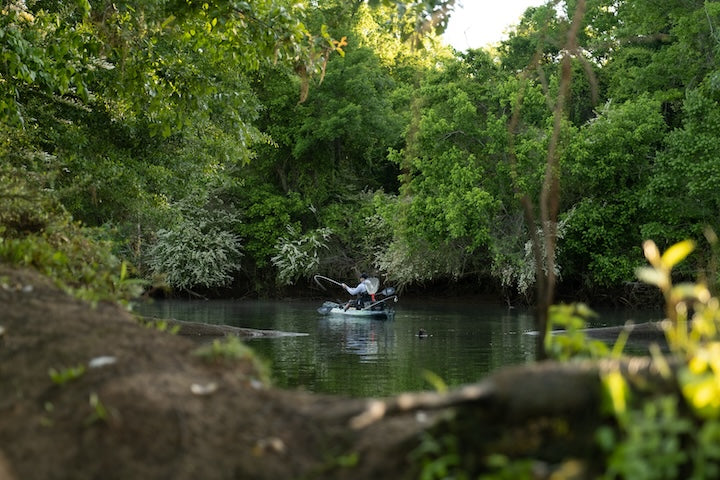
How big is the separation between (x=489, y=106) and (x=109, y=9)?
29.4 meters

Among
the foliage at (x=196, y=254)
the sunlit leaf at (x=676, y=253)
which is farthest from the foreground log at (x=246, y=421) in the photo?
the foliage at (x=196, y=254)

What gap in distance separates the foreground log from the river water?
3.22 m

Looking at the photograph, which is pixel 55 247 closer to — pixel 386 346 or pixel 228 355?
pixel 228 355

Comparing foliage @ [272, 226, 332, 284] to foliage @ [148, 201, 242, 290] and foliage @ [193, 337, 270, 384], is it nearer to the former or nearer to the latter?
foliage @ [148, 201, 242, 290]

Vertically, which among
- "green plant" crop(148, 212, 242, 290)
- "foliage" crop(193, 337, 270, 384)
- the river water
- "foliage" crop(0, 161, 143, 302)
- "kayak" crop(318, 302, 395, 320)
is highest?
"green plant" crop(148, 212, 242, 290)

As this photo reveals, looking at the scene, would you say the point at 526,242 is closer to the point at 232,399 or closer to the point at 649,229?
the point at 649,229

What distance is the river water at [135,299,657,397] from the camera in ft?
56.4

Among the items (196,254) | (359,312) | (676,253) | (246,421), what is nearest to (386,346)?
(359,312)

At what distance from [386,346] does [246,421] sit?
20940mm

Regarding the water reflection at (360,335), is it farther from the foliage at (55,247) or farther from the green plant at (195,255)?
the green plant at (195,255)

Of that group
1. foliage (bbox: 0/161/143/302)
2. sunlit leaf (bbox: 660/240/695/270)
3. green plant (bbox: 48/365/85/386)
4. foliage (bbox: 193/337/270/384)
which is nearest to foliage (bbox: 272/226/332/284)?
foliage (bbox: 0/161/143/302)

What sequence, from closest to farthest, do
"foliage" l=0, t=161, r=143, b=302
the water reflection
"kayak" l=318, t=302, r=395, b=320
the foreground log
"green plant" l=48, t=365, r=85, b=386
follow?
the foreground log, "green plant" l=48, t=365, r=85, b=386, "foliage" l=0, t=161, r=143, b=302, the water reflection, "kayak" l=318, t=302, r=395, b=320

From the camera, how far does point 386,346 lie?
2483 centimetres

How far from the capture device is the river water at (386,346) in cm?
1719
